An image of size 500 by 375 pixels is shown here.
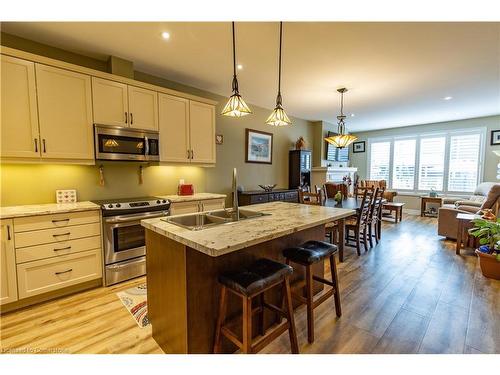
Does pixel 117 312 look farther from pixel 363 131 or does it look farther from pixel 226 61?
pixel 363 131

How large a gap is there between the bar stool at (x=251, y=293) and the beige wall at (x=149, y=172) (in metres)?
2.43

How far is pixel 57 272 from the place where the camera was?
2.37 meters

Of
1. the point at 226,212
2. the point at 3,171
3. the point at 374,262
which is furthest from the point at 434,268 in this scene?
the point at 3,171

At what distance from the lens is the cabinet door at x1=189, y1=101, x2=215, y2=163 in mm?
3586

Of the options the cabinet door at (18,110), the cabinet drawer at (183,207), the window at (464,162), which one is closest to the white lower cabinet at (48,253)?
the cabinet door at (18,110)

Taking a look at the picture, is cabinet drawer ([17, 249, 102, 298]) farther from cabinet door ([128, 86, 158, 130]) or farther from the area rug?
cabinet door ([128, 86, 158, 130])

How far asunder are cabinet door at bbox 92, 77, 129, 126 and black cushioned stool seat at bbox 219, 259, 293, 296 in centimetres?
237

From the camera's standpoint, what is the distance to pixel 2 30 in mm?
2361

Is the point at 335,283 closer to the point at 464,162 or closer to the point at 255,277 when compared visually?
the point at 255,277

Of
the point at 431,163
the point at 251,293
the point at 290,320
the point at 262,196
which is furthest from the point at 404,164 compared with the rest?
the point at 251,293

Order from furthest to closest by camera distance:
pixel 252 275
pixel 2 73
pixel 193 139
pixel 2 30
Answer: pixel 193 139, pixel 2 30, pixel 2 73, pixel 252 275

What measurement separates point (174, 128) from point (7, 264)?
7.42 feet

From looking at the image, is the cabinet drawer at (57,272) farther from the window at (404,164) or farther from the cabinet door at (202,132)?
the window at (404,164)

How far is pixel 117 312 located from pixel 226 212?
135 cm
